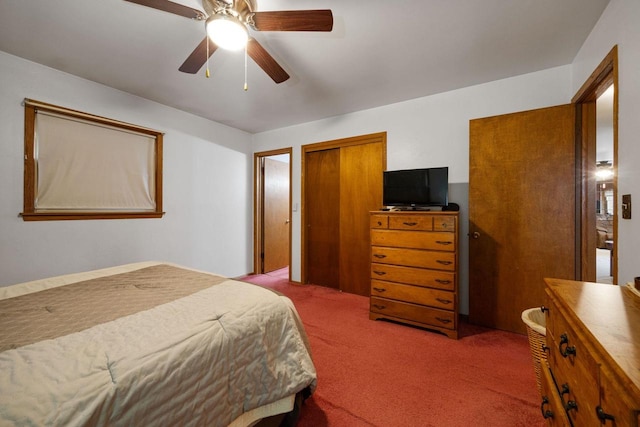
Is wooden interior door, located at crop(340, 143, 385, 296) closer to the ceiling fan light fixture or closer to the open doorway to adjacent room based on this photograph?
the ceiling fan light fixture

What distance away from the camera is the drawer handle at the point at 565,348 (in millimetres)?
722

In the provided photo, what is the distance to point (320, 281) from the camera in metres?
3.79

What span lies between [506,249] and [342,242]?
1859 mm

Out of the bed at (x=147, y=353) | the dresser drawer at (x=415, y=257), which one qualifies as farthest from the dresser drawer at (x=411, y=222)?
the bed at (x=147, y=353)

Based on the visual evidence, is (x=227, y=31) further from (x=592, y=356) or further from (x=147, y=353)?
(x=592, y=356)

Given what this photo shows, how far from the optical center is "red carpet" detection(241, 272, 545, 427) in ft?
4.51

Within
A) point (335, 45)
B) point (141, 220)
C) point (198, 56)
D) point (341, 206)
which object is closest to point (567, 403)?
point (335, 45)

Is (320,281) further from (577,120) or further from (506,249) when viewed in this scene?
(577,120)

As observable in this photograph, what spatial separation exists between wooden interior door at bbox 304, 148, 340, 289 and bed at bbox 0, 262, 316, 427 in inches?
90.6

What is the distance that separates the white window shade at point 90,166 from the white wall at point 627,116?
13.4 ft

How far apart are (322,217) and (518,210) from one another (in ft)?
7.57

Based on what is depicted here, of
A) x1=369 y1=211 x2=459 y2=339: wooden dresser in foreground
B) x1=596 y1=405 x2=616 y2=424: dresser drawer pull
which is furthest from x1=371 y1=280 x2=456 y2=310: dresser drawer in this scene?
x1=596 y1=405 x2=616 y2=424: dresser drawer pull

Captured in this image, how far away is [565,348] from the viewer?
2.58ft

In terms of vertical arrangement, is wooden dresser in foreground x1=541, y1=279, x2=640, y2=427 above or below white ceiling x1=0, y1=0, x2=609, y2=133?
below
